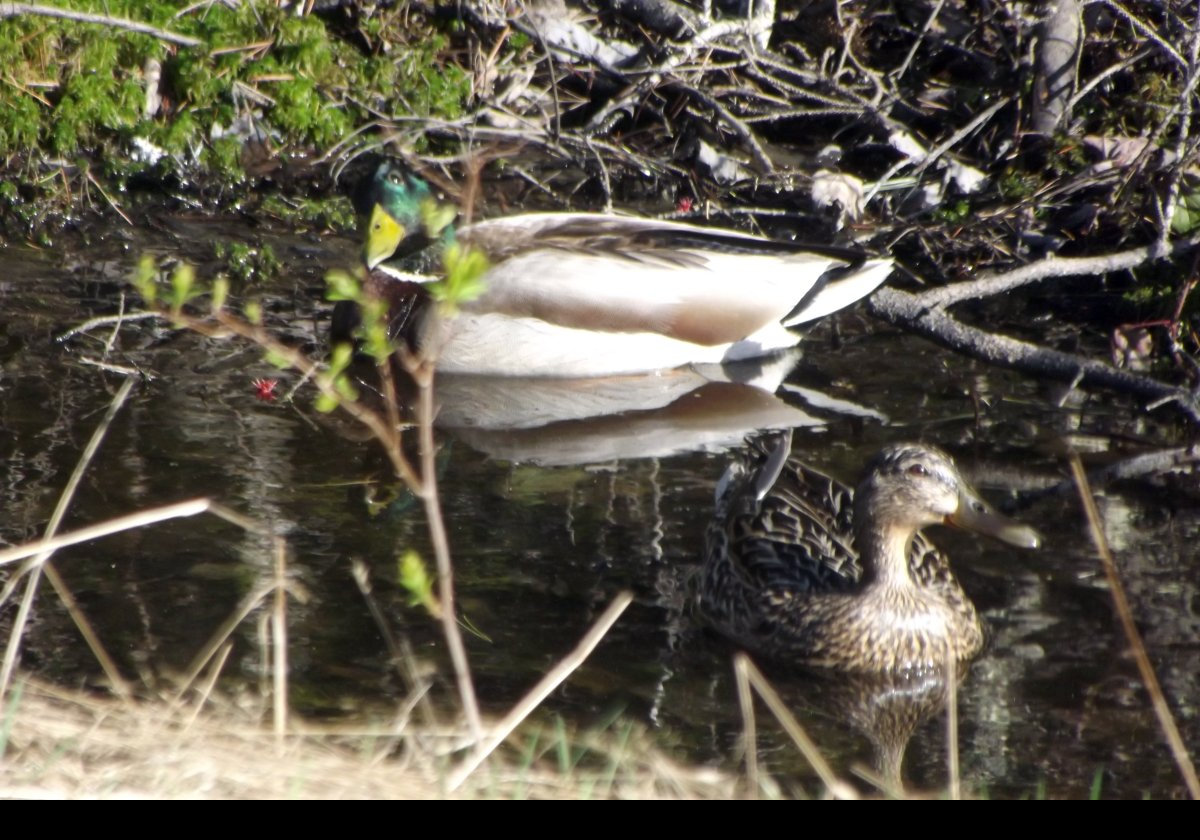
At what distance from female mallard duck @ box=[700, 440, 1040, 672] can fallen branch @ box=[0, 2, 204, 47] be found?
16.0 feet

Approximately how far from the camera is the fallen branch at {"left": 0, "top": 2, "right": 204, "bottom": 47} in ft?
26.8

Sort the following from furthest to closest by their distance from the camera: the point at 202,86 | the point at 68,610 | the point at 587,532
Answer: the point at 202,86
the point at 587,532
the point at 68,610

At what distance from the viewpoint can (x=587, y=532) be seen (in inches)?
207

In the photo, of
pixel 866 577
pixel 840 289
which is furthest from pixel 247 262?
pixel 866 577

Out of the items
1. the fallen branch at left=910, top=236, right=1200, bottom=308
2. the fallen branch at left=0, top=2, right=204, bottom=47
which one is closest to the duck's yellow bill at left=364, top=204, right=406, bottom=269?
the fallen branch at left=0, top=2, right=204, bottom=47

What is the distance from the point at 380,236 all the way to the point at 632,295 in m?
1.27

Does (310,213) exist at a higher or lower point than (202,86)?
lower

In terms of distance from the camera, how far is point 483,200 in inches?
331

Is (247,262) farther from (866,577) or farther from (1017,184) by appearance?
(866,577)

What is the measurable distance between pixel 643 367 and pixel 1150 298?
2.16 metres

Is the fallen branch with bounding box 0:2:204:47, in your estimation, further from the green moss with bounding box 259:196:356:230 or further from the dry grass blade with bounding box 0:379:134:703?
the dry grass blade with bounding box 0:379:134:703

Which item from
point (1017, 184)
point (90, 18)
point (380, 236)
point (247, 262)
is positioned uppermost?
point (90, 18)

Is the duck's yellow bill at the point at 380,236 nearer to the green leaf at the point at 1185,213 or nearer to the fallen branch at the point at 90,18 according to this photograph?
the fallen branch at the point at 90,18

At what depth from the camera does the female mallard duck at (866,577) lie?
15.3 feet
